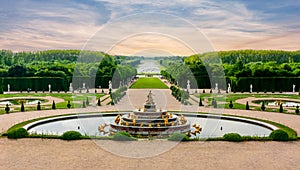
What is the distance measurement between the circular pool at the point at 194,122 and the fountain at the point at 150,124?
934mm

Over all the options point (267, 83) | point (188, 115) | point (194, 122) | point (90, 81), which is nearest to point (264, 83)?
point (267, 83)

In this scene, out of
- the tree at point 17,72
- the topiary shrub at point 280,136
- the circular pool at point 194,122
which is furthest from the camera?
the tree at point 17,72

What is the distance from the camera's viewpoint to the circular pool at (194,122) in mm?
19062

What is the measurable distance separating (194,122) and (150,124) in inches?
184

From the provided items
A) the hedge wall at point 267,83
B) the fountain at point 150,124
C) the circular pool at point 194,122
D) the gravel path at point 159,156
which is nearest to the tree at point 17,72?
the hedge wall at point 267,83

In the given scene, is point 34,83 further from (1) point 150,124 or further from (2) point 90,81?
(1) point 150,124

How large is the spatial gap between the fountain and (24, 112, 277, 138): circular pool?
3.06 feet

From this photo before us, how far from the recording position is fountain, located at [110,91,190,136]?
60.1 ft

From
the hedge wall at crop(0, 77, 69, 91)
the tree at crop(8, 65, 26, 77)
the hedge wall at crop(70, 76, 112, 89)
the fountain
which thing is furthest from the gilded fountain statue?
the tree at crop(8, 65, 26, 77)

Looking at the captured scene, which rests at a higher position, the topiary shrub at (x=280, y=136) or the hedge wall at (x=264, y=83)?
the hedge wall at (x=264, y=83)

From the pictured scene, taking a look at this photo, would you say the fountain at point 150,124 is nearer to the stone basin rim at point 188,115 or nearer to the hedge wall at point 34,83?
the stone basin rim at point 188,115

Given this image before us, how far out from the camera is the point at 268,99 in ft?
120

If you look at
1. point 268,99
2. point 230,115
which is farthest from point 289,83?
point 230,115

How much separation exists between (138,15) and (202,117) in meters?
11.4
